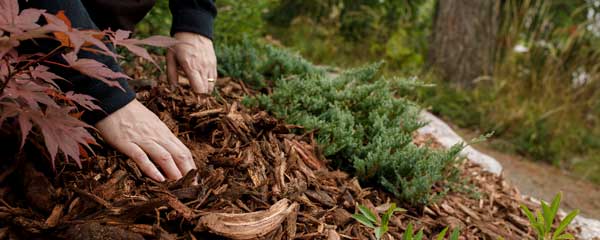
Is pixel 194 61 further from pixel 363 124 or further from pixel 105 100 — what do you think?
pixel 363 124

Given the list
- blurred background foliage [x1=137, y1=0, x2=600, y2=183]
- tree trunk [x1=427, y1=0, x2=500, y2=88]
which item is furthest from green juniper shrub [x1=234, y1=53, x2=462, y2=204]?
tree trunk [x1=427, y1=0, x2=500, y2=88]

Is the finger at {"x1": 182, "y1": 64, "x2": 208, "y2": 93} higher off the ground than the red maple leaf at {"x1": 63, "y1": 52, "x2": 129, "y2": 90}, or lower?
lower

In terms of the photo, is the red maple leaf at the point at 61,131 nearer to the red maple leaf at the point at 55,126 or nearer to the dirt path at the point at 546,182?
the red maple leaf at the point at 55,126

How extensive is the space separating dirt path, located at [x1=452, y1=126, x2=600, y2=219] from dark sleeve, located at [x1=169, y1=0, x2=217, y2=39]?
2.62 m

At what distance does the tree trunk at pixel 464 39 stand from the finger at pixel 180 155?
4.77 m

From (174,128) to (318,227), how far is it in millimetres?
619

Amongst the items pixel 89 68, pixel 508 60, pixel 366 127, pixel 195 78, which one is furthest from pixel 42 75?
pixel 508 60

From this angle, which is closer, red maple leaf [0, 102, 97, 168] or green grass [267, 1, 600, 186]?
red maple leaf [0, 102, 97, 168]

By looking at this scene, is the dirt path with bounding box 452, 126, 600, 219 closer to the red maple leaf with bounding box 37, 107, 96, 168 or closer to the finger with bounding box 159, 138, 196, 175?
the finger with bounding box 159, 138, 196, 175

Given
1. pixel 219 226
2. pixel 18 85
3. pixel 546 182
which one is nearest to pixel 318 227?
pixel 219 226

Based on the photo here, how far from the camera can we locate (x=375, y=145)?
8.11 feet

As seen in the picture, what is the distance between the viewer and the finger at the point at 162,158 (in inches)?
69.6

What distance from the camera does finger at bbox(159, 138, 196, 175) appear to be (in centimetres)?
181

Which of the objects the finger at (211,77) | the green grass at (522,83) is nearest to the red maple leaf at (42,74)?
the finger at (211,77)
